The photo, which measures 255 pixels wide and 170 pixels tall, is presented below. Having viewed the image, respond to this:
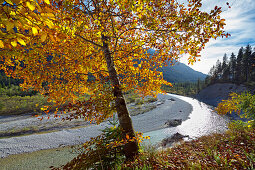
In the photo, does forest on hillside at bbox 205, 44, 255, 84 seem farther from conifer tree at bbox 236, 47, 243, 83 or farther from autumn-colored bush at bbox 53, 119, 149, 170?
autumn-colored bush at bbox 53, 119, 149, 170

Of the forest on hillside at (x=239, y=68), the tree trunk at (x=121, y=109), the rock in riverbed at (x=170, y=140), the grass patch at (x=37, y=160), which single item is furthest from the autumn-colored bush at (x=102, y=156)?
the forest on hillside at (x=239, y=68)

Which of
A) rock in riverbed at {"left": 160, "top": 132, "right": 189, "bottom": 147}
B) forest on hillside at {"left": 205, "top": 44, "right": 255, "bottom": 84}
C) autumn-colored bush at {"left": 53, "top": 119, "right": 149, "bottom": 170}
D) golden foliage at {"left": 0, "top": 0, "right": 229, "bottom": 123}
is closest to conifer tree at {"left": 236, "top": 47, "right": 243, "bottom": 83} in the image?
forest on hillside at {"left": 205, "top": 44, "right": 255, "bottom": 84}

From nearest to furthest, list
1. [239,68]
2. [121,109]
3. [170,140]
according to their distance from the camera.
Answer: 1. [121,109]
2. [170,140]
3. [239,68]

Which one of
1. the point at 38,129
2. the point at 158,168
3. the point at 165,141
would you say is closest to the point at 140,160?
the point at 158,168

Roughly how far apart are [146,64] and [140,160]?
3.50 metres

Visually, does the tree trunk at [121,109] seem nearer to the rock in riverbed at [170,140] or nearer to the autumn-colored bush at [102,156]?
the autumn-colored bush at [102,156]

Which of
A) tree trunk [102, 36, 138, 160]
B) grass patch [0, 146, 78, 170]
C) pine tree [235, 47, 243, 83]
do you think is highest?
pine tree [235, 47, 243, 83]

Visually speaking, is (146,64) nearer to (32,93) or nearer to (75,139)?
(75,139)

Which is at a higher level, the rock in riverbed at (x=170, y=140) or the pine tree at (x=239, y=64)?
the pine tree at (x=239, y=64)

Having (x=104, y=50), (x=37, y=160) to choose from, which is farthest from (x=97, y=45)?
(x=37, y=160)

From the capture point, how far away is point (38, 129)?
13539 mm

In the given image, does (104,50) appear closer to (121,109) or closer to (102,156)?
(121,109)

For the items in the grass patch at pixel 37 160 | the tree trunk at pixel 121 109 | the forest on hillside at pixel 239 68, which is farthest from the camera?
the forest on hillside at pixel 239 68

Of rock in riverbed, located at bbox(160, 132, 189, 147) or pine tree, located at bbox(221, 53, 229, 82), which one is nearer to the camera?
rock in riverbed, located at bbox(160, 132, 189, 147)
